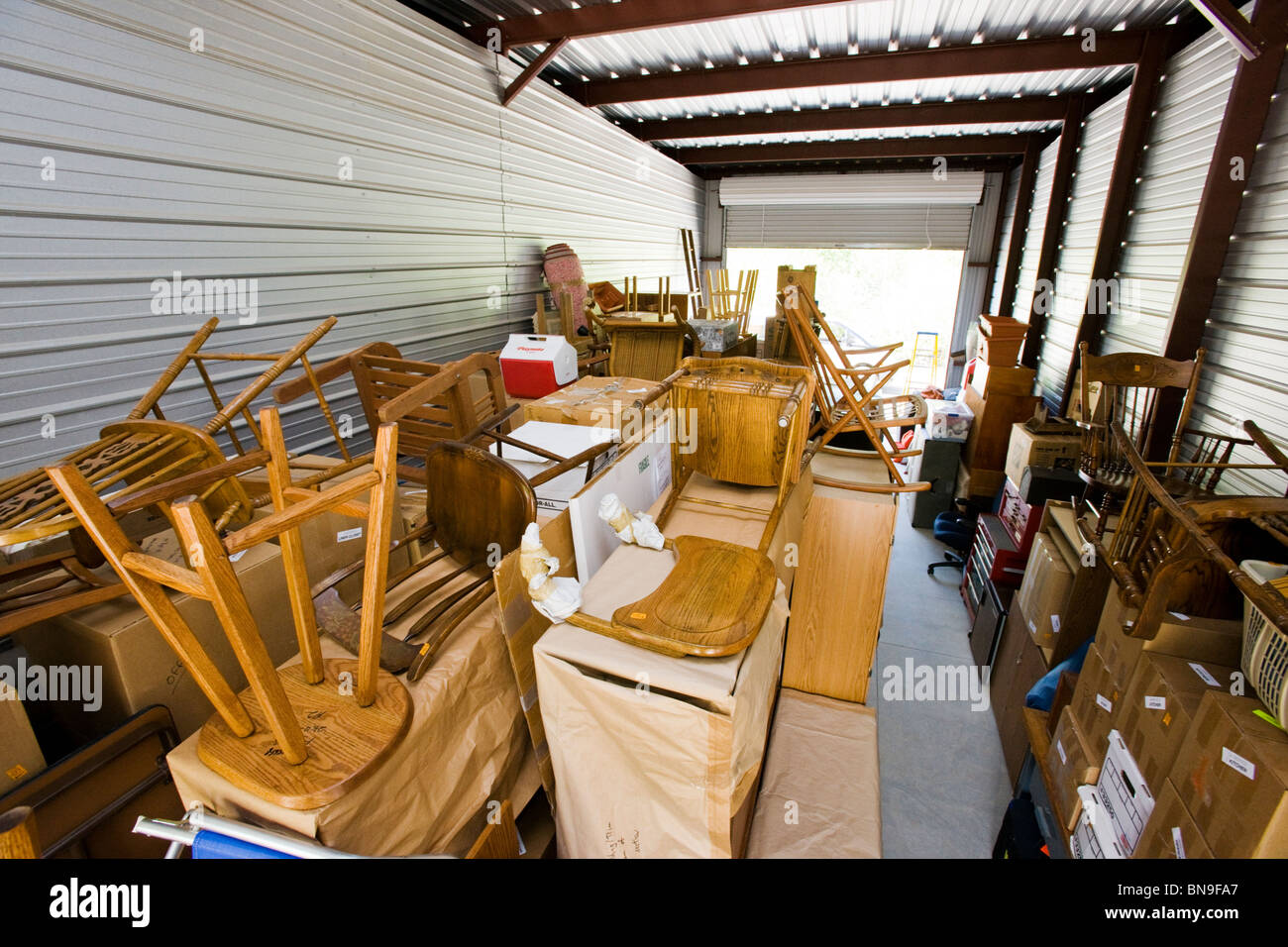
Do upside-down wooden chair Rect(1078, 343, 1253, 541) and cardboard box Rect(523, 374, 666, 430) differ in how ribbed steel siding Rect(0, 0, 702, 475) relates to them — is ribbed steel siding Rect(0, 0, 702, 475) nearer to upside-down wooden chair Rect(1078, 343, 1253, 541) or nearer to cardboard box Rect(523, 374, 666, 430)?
cardboard box Rect(523, 374, 666, 430)

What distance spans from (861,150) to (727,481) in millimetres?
8218

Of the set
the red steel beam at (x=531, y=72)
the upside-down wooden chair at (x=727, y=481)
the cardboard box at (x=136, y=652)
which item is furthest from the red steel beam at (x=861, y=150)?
the cardboard box at (x=136, y=652)

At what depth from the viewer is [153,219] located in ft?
7.63

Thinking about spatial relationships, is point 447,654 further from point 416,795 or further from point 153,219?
point 153,219

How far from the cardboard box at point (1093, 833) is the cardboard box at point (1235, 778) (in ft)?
1.18

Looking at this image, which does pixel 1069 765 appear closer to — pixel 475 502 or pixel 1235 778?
pixel 1235 778

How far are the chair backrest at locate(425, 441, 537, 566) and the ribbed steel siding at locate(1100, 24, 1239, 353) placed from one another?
14.3 ft

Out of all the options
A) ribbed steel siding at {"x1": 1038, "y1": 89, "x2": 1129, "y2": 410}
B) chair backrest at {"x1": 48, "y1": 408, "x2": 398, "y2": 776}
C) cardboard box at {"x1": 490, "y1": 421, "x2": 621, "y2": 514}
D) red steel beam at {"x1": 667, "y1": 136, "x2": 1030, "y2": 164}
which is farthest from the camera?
red steel beam at {"x1": 667, "y1": 136, "x2": 1030, "y2": 164}

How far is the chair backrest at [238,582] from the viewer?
900mm

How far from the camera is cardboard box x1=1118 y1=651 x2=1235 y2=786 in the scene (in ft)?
4.51

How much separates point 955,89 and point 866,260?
9.16m

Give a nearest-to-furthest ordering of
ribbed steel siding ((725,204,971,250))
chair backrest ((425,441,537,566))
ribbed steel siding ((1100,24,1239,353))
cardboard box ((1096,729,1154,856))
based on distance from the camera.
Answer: cardboard box ((1096,729,1154,856)) → chair backrest ((425,441,537,566)) → ribbed steel siding ((1100,24,1239,353)) → ribbed steel siding ((725,204,971,250))

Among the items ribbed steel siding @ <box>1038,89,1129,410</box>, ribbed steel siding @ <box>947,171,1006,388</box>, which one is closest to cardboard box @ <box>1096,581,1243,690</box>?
ribbed steel siding @ <box>1038,89,1129,410</box>

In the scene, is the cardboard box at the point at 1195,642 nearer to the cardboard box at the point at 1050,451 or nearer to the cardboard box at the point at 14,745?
the cardboard box at the point at 1050,451
